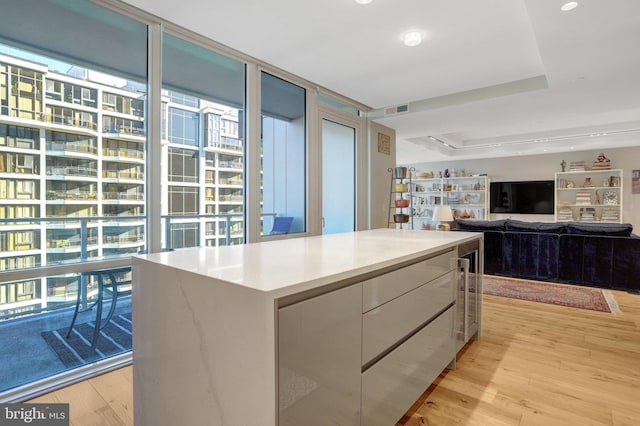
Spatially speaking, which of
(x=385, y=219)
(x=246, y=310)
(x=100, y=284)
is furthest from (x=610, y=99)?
(x=100, y=284)

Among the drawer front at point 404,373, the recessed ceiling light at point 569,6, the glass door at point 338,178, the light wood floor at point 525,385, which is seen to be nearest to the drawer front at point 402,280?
the drawer front at point 404,373

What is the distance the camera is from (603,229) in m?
4.38

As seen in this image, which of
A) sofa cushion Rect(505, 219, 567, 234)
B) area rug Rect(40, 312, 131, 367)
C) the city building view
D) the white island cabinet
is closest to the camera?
the white island cabinet

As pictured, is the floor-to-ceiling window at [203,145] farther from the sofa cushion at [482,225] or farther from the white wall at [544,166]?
the white wall at [544,166]

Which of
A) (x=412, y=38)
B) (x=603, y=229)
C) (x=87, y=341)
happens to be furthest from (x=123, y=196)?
(x=603, y=229)

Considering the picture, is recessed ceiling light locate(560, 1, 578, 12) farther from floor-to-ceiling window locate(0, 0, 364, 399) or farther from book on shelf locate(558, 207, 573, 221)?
book on shelf locate(558, 207, 573, 221)

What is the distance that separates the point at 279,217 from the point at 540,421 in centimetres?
274

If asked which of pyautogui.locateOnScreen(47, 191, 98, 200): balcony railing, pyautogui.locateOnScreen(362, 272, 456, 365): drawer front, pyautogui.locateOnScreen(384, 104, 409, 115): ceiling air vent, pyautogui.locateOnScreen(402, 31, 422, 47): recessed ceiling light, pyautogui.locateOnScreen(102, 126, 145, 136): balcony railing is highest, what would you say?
pyautogui.locateOnScreen(402, 31, 422, 47): recessed ceiling light

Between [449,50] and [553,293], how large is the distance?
10.6 feet

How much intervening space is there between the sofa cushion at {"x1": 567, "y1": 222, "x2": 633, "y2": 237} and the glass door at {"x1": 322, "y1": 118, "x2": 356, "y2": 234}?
9.61 ft

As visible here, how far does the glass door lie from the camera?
4492 millimetres

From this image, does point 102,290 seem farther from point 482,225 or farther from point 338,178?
point 482,225

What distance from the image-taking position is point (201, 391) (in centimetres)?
115

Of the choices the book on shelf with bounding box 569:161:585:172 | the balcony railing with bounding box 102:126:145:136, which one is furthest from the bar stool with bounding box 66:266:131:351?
the book on shelf with bounding box 569:161:585:172
